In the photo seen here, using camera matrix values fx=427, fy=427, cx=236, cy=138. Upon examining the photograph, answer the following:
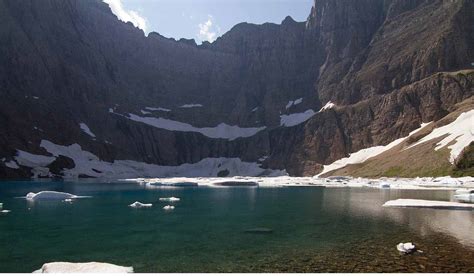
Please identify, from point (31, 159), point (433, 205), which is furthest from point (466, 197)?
point (31, 159)

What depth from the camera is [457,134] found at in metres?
135

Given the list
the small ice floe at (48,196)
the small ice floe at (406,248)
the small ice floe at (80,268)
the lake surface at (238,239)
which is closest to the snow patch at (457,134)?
the lake surface at (238,239)

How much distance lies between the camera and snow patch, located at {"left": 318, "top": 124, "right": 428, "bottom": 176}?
176 meters

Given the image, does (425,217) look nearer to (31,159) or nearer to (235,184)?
(235,184)

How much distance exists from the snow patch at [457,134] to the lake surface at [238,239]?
78.9 metres

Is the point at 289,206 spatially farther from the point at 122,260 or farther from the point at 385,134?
the point at 385,134

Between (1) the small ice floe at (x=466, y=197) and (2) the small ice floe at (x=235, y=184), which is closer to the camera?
(1) the small ice floe at (x=466, y=197)

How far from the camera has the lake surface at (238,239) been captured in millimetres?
28547

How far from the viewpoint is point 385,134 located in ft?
609

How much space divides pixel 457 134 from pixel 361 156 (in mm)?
50689

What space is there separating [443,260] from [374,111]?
177 meters

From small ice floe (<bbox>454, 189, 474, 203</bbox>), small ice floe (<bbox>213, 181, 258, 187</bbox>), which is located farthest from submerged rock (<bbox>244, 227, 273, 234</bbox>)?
small ice floe (<bbox>213, 181, 258, 187</bbox>)

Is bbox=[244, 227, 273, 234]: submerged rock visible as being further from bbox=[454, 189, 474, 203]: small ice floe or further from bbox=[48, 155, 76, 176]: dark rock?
bbox=[48, 155, 76, 176]: dark rock

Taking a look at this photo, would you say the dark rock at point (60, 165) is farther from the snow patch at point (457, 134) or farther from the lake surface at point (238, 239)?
the snow patch at point (457, 134)
